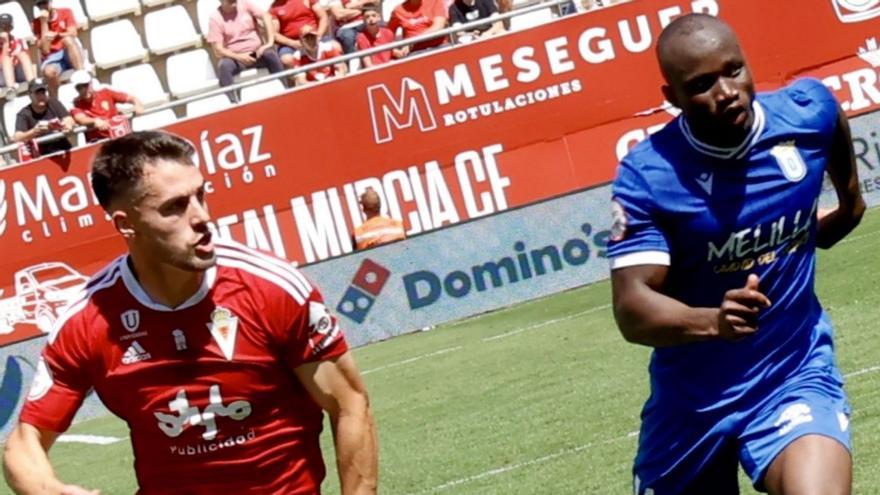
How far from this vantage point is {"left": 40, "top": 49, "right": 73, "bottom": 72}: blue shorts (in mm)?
22516

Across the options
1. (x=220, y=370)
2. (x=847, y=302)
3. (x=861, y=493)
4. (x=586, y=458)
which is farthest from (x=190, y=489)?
(x=847, y=302)

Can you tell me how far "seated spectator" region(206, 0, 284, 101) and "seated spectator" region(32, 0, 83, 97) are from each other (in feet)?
5.77

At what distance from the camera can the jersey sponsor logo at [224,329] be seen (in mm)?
5410

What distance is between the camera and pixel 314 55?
21.6m

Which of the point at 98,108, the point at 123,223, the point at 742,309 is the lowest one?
the point at 742,309

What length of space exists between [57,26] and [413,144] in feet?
17.4

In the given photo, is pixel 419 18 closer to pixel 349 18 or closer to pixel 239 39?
pixel 349 18

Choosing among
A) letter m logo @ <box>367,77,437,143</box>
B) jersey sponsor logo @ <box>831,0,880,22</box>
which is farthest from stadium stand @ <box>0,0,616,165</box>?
jersey sponsor logo @ <box>831,0,880,22</box>

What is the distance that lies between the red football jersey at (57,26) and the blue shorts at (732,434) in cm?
1804

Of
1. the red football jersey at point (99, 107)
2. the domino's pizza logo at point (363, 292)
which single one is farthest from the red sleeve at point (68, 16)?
the domino's pizza logo at point (363, 292)

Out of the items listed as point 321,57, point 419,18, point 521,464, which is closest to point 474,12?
point 419,18

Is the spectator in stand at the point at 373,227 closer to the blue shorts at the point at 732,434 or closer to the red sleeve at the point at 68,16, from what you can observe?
the red sleeve at the point at 68,16

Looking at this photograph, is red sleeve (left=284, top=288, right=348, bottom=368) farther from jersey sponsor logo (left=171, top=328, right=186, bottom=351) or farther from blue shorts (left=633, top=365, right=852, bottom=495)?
blue shorts (left=633, top=365, right=852, bottom=495)

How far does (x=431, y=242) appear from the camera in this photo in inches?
750
